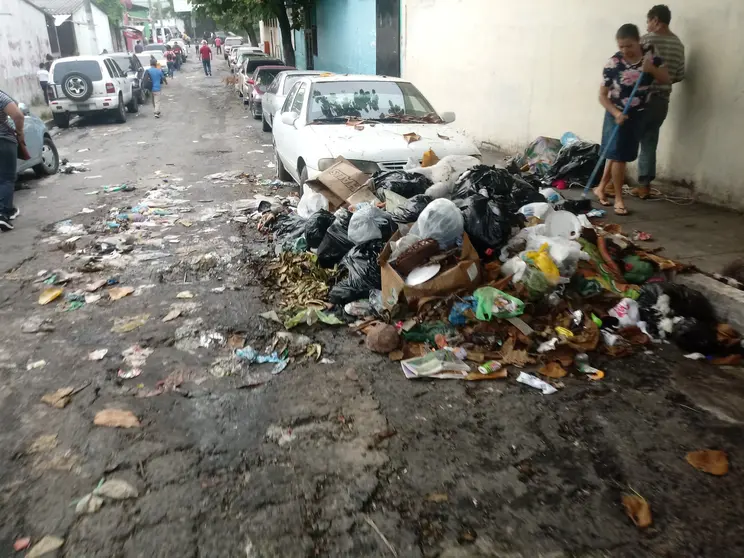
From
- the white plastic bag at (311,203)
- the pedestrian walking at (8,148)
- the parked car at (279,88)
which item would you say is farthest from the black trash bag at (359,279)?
the parked car at (279,88)

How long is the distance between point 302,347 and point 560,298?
6.25ft

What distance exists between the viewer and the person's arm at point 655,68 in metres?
5.53

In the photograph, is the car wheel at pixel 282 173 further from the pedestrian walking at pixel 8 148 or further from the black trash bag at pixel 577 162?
the black trash bag at pixel 577 162

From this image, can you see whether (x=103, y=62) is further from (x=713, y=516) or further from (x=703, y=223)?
(x=713, y=516)

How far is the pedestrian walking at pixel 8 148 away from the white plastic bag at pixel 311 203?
12.3ft

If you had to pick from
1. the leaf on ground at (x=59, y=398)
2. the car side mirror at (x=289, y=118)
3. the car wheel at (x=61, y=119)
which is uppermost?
the car side mirror at (x=289, y=118)

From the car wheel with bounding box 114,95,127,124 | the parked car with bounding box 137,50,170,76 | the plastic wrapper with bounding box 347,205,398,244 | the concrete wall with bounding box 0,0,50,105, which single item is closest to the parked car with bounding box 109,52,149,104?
the car wheel with bounding box 114,95,127,124

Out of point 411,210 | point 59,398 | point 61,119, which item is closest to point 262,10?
point 61,119

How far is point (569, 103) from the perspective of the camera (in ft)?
27.3

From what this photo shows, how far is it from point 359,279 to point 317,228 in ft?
3.43

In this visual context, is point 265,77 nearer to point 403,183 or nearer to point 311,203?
point 311,203

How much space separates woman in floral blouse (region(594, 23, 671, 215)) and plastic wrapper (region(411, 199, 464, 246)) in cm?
254

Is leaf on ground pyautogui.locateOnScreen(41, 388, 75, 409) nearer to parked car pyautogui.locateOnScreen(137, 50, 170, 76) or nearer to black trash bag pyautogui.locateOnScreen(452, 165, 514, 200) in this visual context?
black trash bag pyautogui.locateOnScreen(452, 165, 514, 200)

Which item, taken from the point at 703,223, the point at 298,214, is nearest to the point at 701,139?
Result: the point at 703,223
